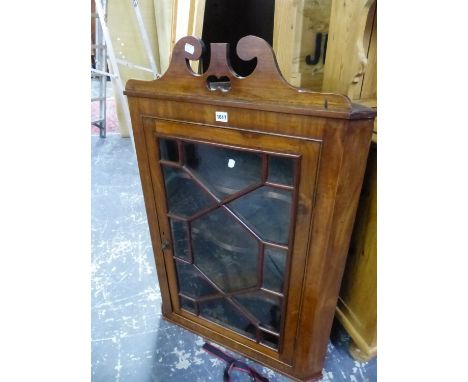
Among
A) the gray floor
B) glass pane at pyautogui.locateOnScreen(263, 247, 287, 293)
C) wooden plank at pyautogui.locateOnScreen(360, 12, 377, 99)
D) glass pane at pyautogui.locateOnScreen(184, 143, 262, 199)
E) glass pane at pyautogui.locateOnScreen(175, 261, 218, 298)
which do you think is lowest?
the gray floor

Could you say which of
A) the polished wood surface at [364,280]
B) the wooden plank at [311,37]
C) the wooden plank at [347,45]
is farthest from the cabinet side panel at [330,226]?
the wooden plank at [311,37]

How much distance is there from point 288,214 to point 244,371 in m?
0.56

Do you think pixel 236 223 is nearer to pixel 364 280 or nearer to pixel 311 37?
pixel 364 280

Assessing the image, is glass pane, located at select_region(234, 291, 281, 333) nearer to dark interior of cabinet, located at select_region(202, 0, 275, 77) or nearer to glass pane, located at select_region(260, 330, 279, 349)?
glass pane, located at select_region(260, 330, 279, 349)

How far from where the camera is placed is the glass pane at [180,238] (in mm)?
872

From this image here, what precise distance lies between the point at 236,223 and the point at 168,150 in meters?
0.25

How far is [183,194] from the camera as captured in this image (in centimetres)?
83

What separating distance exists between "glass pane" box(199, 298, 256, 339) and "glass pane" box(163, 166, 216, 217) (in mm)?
319

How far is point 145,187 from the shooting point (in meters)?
0.84

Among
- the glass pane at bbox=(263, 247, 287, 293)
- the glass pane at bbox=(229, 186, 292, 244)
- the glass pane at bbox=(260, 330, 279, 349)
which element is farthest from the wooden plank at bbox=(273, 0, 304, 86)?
the glass pane at bbox=(260, 330, 279, 349)

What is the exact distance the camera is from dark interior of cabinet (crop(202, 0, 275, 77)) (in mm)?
892
